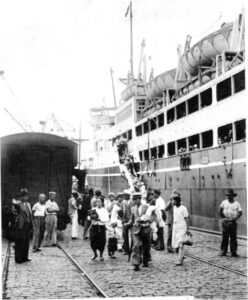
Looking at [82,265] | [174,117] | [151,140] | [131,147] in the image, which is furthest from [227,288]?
[131,147]

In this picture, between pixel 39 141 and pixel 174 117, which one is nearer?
pixel 39 141

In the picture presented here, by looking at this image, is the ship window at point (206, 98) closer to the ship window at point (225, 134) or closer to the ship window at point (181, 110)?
the ship window at point (225, 134)

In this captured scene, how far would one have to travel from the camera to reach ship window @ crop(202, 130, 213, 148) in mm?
19156

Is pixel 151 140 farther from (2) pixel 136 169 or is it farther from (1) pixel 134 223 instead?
(1) pixel 134 223

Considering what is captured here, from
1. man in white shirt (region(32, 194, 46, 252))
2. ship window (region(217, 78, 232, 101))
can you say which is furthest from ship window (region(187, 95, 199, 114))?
man in white shirt (region(32, 194, 46, 252))

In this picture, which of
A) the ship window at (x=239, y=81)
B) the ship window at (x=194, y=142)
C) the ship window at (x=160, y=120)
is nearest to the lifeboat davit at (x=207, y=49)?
the ship window at (x=160, y=120)

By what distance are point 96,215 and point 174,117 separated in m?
14.1

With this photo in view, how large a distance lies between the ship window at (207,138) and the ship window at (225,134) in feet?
3.74

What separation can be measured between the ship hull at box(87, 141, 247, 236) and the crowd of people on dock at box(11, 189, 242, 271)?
3.23 meters

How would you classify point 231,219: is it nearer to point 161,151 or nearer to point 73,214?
point 73,214

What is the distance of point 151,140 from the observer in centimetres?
2762

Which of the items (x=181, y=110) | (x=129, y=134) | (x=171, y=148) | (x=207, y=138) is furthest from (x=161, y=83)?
(x=207, y=138)

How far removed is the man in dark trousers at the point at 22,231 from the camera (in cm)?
989

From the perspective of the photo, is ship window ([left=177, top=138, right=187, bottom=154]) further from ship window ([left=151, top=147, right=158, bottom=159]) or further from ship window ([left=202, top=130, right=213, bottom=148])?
ship window ([left=151, top=147, right=158, bottom=159])
